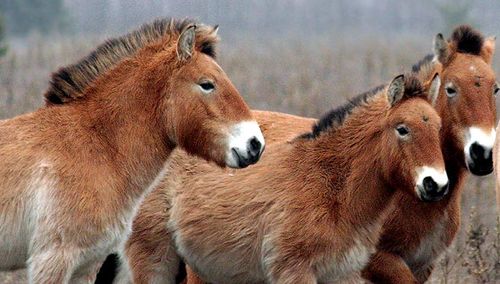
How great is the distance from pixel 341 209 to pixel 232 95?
124 cm

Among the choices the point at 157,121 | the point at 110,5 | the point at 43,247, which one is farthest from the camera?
the point at 110,5

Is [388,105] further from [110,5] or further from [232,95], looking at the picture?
[110,5]

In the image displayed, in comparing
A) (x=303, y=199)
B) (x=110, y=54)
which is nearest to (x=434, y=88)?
(x=303, y=199)

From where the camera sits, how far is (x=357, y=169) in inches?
333

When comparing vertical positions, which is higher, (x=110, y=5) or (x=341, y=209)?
(x=341, y=209)

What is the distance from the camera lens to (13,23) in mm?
37375

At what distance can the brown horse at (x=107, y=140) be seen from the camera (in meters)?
7.46

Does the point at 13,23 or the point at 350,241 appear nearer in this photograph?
Answer: the point at 350,241

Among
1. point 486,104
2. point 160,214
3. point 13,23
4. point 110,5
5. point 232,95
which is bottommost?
point 13,23

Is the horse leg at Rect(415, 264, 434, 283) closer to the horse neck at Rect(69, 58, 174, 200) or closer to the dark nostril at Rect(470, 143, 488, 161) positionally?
the dark nostril at Rect(470, 143, 488, 161)

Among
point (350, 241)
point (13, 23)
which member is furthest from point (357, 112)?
point (13, 23)

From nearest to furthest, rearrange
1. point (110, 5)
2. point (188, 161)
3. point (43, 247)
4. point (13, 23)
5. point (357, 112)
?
point (43, 247) → point (357, 112) → point (188, 161) → point (110, 5) → point (13, 23)

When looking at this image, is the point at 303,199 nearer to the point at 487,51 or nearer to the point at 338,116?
the point at 338,116

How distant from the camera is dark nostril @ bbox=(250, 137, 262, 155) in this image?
753 centimetres
